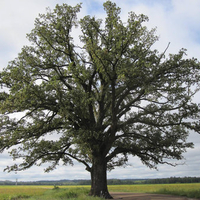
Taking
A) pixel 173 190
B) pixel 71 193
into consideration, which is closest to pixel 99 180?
pixel 71 193

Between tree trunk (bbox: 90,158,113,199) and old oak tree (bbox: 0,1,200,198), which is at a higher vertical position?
old oak tree (bbox: 0,1,200,198)

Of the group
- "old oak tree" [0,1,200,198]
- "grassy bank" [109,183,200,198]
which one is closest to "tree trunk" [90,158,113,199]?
"old oak tree" [0,1,200,198]

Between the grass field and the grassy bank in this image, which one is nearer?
the grass field

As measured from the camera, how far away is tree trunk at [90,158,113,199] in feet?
59.5

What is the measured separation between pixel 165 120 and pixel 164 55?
19.9ft

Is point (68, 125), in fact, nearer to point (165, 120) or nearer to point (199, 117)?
point (165, 120)

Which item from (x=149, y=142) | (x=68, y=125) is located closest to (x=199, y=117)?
(x=149, y=142)

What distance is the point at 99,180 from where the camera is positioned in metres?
18.5

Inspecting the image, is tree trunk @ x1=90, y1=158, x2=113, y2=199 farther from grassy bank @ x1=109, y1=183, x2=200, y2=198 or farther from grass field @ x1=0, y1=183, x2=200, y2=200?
grassy bank @ x1=109, y1=183, x2=200, y2=198

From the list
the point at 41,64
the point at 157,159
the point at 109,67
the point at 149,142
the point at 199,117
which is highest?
the point at 41,64

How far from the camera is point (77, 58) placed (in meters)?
20.0

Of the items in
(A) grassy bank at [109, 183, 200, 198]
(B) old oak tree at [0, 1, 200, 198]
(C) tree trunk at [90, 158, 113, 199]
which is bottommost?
(A) grassy bank at [109, 183, 200, 198]

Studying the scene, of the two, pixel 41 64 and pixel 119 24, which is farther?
pixel 41 64

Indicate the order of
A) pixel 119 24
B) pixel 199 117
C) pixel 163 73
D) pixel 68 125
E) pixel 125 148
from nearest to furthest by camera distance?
pixel 119 24 → pixel 163 73 → pixel 199 117 → pixel 68 125 → pixel 125 148
